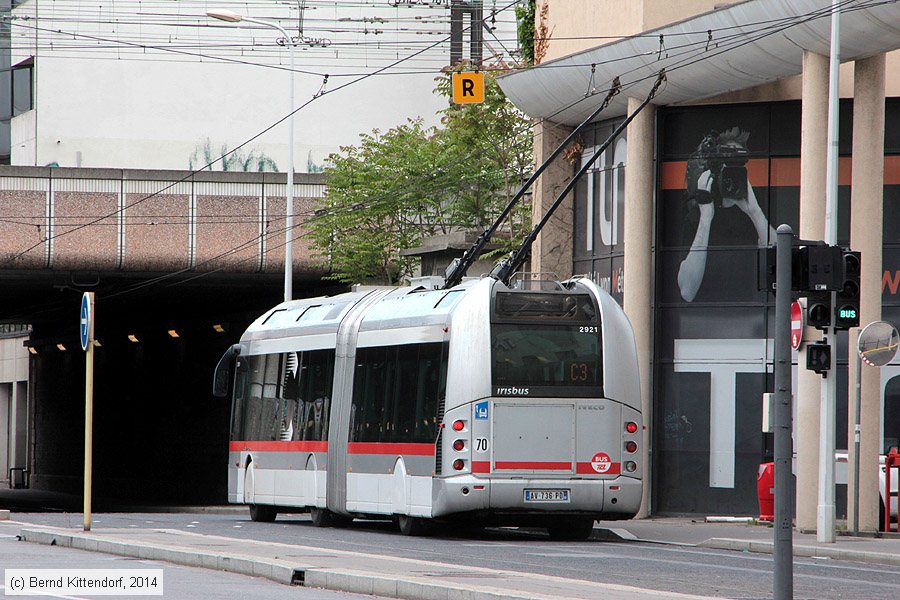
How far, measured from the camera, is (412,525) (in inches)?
851

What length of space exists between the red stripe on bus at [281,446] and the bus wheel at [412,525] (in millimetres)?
2450

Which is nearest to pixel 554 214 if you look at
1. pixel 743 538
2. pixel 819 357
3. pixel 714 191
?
pixel 714 191

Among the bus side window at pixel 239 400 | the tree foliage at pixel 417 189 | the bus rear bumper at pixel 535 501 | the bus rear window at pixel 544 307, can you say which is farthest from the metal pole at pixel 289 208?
the bus rear bumper at pixel 535 501

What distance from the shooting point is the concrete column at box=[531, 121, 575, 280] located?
30594 mm

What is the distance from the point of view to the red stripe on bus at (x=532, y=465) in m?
20.2

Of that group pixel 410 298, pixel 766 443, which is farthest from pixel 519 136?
pixel 410 298

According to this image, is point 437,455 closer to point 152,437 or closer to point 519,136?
point 519,136

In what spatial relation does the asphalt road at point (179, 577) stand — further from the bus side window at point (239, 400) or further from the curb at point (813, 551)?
the bus side window at point (239, 400)

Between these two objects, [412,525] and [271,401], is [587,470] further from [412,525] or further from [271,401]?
[271,401]

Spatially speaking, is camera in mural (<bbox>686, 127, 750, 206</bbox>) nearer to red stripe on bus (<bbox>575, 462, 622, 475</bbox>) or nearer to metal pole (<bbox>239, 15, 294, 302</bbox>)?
red stripe on bus (<bbox>575, 462, 622, 475</bbox>)

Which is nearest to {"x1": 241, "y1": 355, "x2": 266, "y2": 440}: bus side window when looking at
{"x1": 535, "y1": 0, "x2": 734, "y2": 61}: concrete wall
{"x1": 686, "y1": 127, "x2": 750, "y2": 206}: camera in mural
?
{"x1": 686, "y1": 127, "x2": 750, "y2": 206}: camera in mural

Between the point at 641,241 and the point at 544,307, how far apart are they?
7643mm

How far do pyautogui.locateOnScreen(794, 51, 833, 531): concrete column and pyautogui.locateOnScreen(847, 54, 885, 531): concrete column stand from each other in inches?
19.5

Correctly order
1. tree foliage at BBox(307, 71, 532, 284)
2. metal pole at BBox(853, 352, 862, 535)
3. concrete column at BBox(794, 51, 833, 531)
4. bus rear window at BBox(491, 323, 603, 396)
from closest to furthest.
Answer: bus rear window at BBox(491, 323, 603, 396)
metal pole at BBox(853, 352, 862, 535)
concrete column at BBox(794, 51, 833, 531)
tree foliage at BBox(307, 71, 532, 284)
